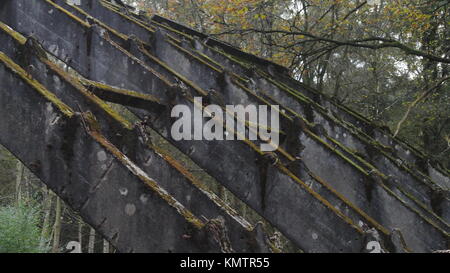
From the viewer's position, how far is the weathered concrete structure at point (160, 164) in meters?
2.83

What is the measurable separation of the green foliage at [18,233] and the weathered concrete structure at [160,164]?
384 centimetres

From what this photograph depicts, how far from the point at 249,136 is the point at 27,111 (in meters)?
2.54

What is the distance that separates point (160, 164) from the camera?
3.48 meters

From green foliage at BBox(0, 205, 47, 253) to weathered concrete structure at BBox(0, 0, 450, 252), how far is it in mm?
3838

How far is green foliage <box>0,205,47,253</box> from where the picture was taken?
7.25 m

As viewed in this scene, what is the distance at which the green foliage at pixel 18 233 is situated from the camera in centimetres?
725

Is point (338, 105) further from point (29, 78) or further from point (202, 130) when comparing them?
point (29, 78)

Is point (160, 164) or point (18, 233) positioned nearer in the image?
point (160, 164)

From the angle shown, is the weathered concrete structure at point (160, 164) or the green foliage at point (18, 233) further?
the green foliage at point (18, 233)

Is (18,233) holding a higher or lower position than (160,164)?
lower

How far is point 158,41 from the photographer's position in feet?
24.2

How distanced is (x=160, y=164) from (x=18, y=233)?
18.9 feet
